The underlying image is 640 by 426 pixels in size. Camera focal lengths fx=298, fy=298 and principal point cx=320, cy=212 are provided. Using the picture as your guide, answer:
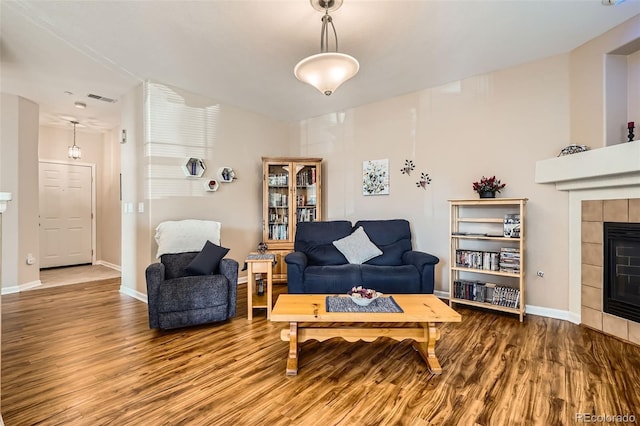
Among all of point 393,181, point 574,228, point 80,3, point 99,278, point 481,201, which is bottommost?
point 99,278

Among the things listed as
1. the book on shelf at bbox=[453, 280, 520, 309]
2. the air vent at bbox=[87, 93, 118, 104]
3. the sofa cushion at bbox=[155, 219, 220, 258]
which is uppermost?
the air vent at bbox=[87, 93, 118, 104]

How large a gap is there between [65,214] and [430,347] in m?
6.67

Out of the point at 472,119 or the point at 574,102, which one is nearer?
the point at 574,102

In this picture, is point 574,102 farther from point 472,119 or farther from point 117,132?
point 117,132

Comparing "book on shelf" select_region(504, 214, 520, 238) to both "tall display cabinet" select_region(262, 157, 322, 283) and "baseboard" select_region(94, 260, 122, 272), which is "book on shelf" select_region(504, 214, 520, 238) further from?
"baseboard" select_region(94, 260, 122, 272)

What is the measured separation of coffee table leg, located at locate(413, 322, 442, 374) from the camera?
6.53ft

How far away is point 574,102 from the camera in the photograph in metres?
2.86

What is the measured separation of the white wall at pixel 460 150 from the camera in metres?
3.00

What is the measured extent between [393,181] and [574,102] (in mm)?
1988

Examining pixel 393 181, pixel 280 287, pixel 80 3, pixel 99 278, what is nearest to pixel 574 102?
pixel 393 181

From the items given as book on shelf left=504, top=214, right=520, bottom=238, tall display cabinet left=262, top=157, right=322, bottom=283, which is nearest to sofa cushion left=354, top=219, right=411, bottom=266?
book on shelf left=504, top=214, right=520, bottom=238

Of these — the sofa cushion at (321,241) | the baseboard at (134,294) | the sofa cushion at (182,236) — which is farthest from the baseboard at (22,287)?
the sofa cushion at (321,241)

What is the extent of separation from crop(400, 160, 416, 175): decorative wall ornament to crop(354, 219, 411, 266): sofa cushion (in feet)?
2.27

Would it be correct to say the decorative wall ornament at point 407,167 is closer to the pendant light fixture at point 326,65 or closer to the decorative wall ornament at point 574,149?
the decorative wall ornament at point 574,149
